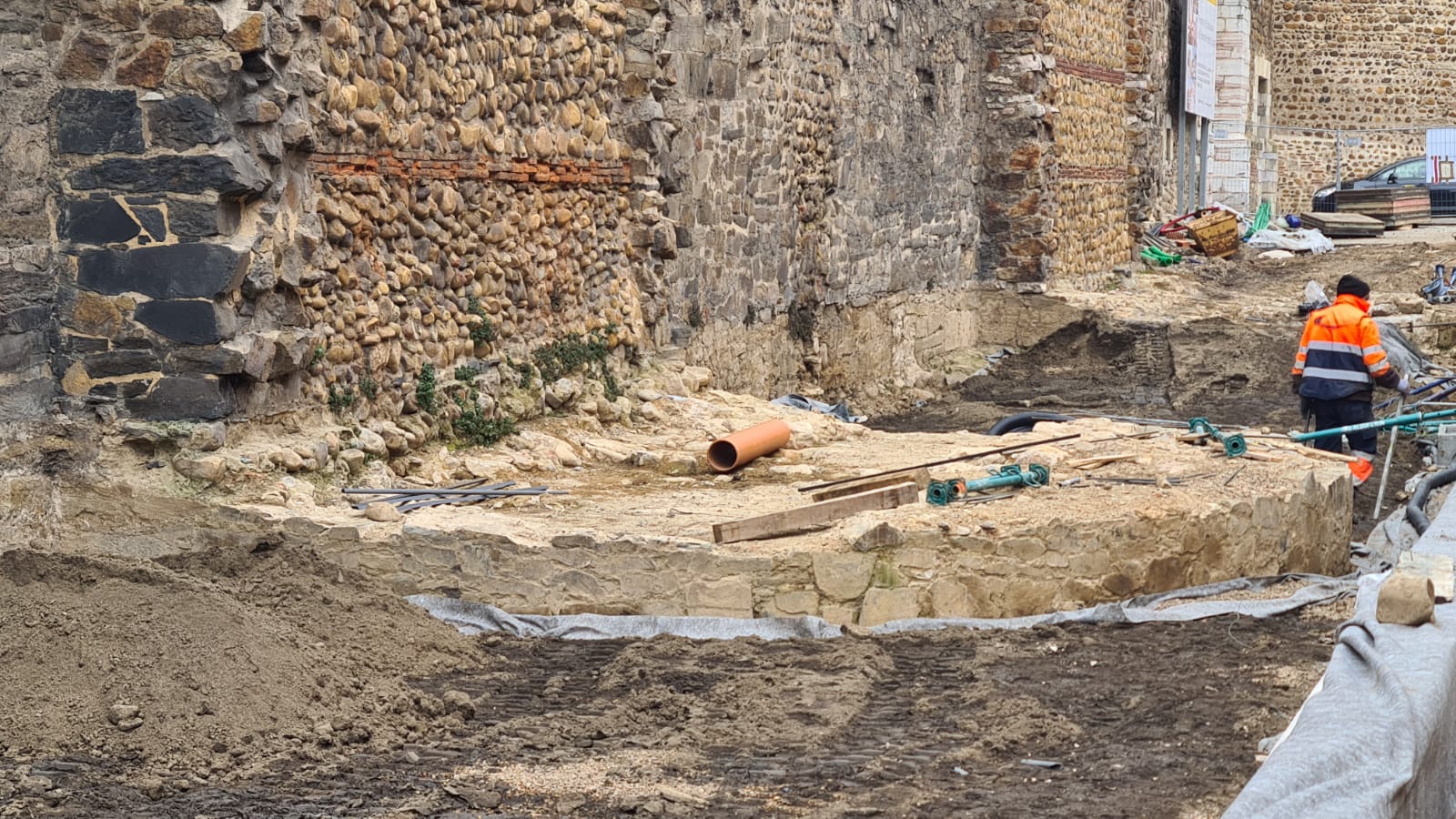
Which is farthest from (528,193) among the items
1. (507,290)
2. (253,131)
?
(253,131)

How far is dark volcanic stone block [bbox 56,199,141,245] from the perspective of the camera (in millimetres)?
7266

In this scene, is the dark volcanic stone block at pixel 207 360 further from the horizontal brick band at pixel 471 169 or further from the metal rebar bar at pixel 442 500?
the horizontal brick band at pixel 471 169

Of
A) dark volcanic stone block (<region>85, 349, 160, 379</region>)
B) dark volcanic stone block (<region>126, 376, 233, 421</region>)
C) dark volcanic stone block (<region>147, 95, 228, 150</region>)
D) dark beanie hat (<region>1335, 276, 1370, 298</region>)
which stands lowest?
dark beanie hat (<region>1335, 276, 1370, 298</region>)

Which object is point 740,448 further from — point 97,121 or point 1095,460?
point 97,121

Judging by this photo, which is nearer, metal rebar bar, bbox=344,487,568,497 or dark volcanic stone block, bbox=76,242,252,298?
dark volcanic stone block, bbox=76,242,252,298

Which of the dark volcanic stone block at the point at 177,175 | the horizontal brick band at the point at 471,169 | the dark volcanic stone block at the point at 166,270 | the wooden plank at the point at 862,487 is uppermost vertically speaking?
the dark volcanic stone block at the point at 177,175

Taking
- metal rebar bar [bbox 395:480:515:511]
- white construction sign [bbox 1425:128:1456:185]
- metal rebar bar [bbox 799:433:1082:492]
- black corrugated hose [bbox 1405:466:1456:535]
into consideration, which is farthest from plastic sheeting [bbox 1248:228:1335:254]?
metal rebar bar [bbox 395:480:515:511]

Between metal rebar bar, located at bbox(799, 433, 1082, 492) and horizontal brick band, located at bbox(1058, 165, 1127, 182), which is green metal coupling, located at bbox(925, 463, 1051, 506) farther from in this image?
horizontal brick band, located at bbox(1058, 165, 1127, 182)

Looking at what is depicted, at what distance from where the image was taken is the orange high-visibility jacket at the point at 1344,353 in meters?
10.8

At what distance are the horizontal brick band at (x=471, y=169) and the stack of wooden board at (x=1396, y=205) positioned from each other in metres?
24.0

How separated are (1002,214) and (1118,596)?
11926mm

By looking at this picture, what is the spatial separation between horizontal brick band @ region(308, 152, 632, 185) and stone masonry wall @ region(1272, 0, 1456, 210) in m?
28.0

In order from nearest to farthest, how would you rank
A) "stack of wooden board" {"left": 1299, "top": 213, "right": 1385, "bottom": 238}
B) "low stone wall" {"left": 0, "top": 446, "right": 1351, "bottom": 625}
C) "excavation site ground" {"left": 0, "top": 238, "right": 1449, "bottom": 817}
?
"excavation site ground" {"left": 0, "top": 238, "right": 1449, "bottom": 817} → "low stone wall" {"left": 0, "top": 446, "right": 1351, "bottom": 625} → "stack of wooden board" {"left": 1299, "top": 213, "right": 1385, "bottom": 238}

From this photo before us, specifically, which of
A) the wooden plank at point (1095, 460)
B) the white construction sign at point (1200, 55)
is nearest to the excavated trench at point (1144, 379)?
the wooden plank at point (1095, 460)
